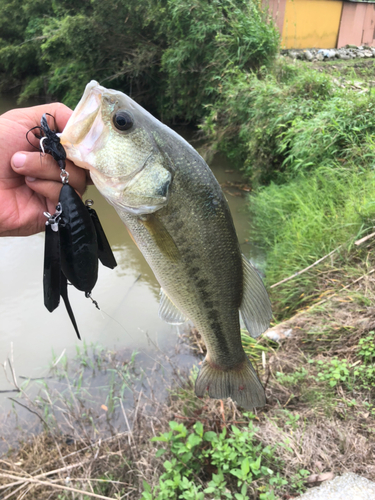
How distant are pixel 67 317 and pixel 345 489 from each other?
12.0 feet

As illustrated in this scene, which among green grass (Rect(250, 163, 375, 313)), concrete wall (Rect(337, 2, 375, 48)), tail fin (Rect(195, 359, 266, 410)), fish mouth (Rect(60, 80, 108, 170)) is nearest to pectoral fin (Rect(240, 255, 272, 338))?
tail fin (Rect(195, 359, 266, 410))

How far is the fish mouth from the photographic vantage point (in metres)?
1.20

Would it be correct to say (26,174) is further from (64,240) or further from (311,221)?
(311,221)

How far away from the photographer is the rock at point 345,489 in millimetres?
2033

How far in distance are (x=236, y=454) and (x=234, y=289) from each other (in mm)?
1382

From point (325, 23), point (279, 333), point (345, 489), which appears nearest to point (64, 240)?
point (345, 489)

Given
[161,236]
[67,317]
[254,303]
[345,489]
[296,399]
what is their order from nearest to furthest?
[161,236]
[254,303]
[345,489]
[296,399]
[67,317]

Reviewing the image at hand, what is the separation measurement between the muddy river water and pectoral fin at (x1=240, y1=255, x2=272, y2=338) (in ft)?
8.29

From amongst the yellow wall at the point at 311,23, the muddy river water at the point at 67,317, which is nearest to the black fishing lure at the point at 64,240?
the muddy river water at the point at 67,317

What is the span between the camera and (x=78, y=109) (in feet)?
4.03

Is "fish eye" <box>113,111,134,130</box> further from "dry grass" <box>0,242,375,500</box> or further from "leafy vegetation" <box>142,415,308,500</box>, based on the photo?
"dry grass" <box>0,242,375,500</box>

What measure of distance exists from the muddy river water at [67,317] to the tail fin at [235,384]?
227 cm

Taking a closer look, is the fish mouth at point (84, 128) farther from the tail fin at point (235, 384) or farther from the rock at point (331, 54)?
the rock at point (331, 54)

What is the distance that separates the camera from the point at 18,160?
1.26 metres
